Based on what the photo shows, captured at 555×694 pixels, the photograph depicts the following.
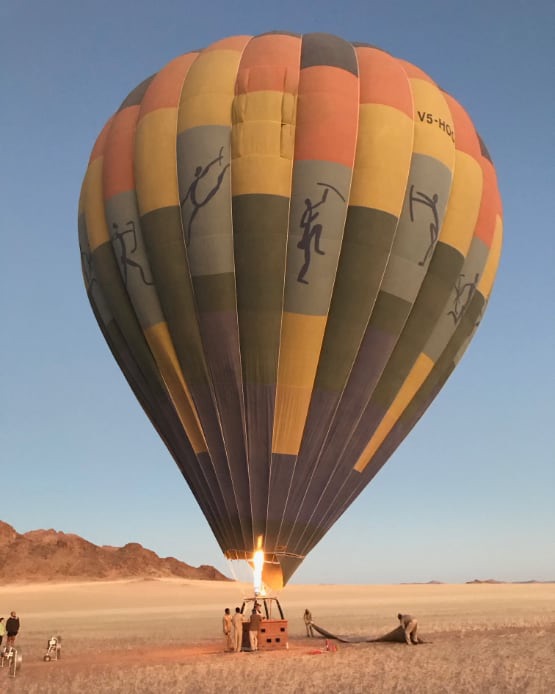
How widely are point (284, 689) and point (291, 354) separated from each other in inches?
323

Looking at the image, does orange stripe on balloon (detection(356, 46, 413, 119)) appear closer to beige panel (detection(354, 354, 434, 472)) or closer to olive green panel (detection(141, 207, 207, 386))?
olive green panel (detection(141, 207, 207, 386))

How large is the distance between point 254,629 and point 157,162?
11.7 m

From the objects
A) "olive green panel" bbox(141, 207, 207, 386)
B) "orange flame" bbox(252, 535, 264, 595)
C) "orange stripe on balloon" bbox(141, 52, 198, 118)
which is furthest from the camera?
"orange stripe on balloon" bbox(141, 52, 198, 118)

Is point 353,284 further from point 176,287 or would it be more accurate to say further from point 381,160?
point 176,287

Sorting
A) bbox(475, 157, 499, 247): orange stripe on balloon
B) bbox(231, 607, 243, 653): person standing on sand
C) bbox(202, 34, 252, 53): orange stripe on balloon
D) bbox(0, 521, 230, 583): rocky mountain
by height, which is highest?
bbox(0, 521, 230, 583): rocky mountain

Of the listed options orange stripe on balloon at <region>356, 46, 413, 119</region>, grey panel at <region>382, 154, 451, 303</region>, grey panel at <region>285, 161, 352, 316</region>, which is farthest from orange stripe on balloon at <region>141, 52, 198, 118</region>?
grey panel at <region>382, 154, 451, 303</region>

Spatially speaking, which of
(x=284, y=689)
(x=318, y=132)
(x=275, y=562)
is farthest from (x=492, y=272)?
(x=284, y=689)

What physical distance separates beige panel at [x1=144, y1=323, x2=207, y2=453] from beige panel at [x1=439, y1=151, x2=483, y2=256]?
775 cm

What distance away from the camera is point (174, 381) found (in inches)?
800

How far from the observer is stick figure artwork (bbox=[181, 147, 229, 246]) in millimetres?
19859

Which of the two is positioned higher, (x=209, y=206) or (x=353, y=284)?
(x=209, y=206)

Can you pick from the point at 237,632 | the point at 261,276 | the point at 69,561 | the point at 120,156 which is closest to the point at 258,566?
the point at 237,632

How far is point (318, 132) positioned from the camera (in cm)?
1998

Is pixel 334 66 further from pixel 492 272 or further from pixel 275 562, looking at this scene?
pixel 275 562
